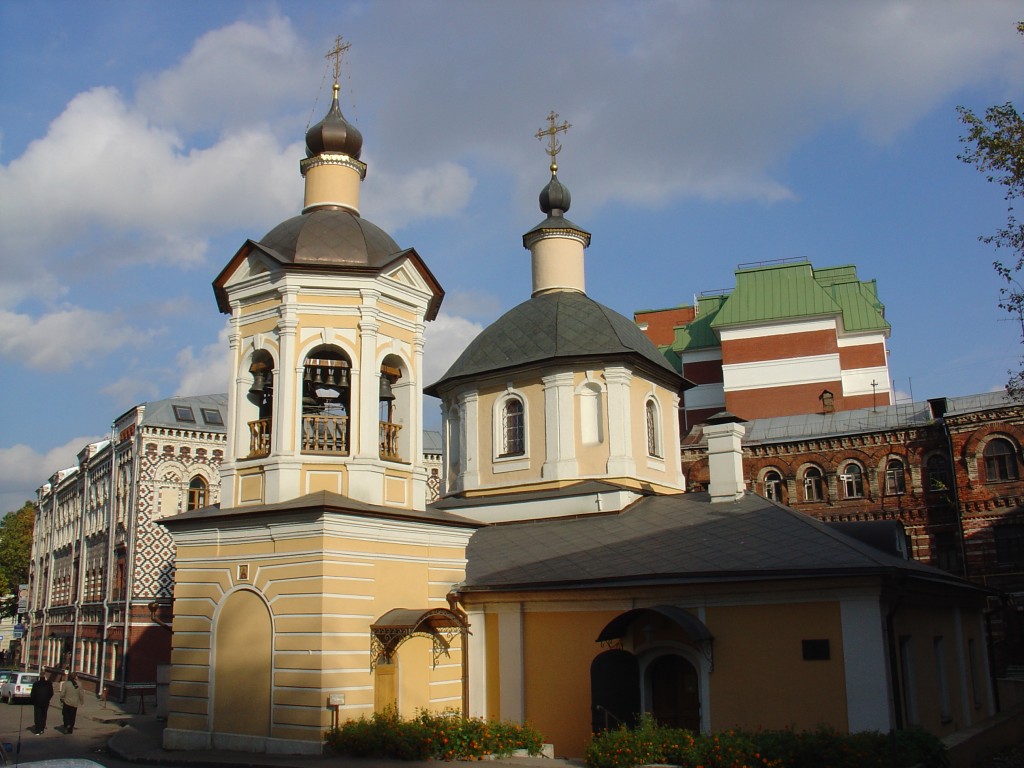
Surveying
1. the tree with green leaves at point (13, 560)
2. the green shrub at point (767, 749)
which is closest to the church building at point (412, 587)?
the green shrub at point (767, 749)

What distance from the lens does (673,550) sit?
14336 mm

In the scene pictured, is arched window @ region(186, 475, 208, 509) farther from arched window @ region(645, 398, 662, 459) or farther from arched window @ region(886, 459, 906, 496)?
arched window @ region(886, 459, 906, 496)

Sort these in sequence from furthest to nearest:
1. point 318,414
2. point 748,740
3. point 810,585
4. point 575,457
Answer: point 575,457 → point 318,414 → point 810,585 → point 748,740

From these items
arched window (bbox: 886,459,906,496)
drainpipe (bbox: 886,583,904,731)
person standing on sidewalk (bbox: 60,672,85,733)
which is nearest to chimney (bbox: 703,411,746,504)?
drainpipe (bbox: 886,583,904,731)

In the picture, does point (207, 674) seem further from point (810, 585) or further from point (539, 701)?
point (810, 585)

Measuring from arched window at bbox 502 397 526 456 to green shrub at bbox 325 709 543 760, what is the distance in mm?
7374

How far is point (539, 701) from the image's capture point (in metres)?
14.1

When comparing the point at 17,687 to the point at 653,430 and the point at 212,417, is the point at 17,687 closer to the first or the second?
the point at 212,417

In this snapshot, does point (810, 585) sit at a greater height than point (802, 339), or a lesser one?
lesser

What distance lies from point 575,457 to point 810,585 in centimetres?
655

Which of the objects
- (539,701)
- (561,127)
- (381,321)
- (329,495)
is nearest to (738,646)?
(539,701)

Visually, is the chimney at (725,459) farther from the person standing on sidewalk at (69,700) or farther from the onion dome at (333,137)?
the person standing on sidewalk at (69,700)

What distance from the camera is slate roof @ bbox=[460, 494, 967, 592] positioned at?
12.8m

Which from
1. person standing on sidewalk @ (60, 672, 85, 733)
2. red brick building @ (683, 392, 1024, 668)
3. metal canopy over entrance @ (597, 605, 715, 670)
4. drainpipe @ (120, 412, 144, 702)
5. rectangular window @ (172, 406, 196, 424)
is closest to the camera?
metal canopy over entrance @ (597, 605, 715, 670)
